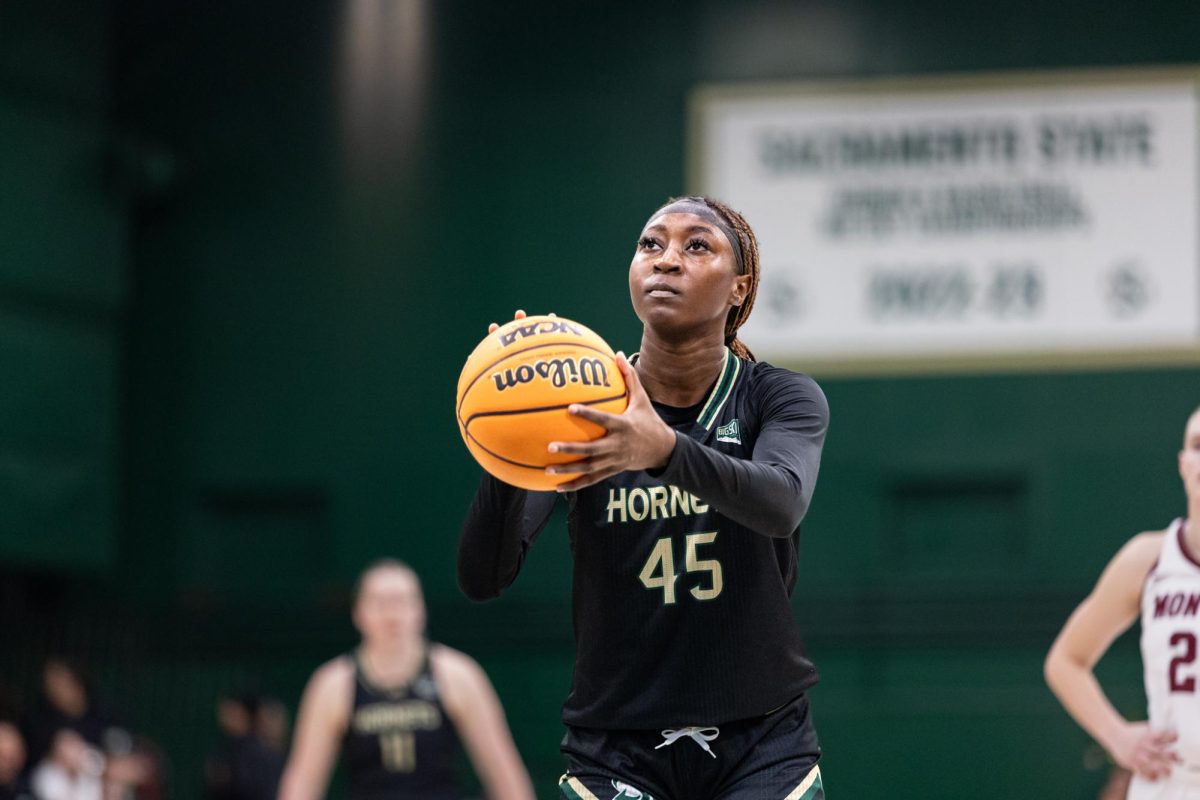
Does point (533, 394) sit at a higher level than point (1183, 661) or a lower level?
higher

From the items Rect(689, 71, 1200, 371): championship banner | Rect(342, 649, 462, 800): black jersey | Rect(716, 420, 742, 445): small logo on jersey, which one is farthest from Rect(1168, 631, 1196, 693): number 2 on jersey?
Rect(689, 71, 1200, 371): championship banner

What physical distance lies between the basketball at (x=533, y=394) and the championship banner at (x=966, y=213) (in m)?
10.4

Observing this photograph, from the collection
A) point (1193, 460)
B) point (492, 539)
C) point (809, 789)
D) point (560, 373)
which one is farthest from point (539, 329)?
point (1193, 460)

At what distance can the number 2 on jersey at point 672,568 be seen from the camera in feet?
13.0

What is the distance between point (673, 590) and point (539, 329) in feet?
2.25

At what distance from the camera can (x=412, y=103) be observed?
14828mm

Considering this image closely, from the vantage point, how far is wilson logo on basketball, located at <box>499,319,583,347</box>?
3711mm

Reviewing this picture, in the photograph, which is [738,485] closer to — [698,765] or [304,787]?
[698,765]

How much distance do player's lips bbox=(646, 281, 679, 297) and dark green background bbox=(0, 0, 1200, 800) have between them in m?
9.55

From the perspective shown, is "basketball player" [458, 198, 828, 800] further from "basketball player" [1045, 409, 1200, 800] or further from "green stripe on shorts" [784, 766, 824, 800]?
"basketball player" [1045, 409, 1200, 800]

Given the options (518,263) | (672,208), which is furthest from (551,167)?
(672,208)

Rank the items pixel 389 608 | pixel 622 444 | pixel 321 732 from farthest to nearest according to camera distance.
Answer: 1. pixel 389 608
2. pixel 321 732
3. pixel 622 444

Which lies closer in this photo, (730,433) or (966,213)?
(730,433)

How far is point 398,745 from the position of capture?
7.45 meters
